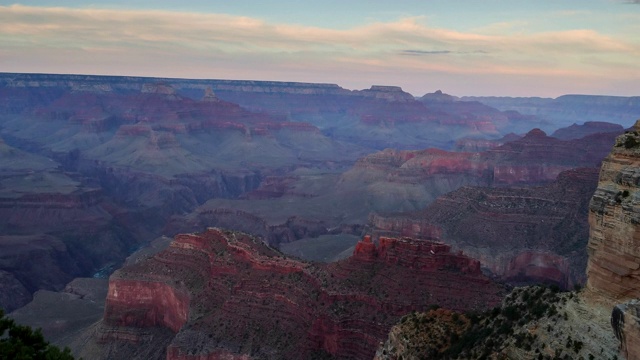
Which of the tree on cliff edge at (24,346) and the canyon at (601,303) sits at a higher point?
the canyon at (601,303)

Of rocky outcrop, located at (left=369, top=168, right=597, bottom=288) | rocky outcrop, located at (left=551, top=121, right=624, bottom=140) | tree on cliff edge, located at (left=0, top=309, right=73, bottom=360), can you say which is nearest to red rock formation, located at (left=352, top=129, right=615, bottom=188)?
rocky outcrop, located at (left=369, top=168, right=597, bottom=288)

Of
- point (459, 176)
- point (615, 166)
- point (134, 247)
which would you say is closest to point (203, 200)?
point (134, 247)

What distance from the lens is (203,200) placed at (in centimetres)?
16300

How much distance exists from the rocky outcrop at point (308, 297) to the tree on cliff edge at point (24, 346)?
2028 centimetres

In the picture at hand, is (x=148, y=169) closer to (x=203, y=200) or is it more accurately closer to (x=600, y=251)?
(x=203, y=200)

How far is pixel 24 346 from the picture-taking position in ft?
73.6

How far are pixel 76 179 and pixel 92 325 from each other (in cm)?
10506

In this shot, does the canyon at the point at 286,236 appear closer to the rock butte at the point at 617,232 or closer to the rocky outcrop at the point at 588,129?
the rock butte at the point at 617,232

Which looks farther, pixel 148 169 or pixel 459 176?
pixel 148 169

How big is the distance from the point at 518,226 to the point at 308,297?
44.6 meters

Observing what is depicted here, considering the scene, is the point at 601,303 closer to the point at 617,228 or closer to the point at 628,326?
the point at 617,228

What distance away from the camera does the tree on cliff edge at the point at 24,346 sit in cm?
2187

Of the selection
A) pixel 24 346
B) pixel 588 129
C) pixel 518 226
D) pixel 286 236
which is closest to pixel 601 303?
pixel 24 346

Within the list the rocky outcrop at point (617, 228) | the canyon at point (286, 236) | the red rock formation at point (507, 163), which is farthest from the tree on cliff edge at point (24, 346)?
the red rock formation at point (507, 163)
